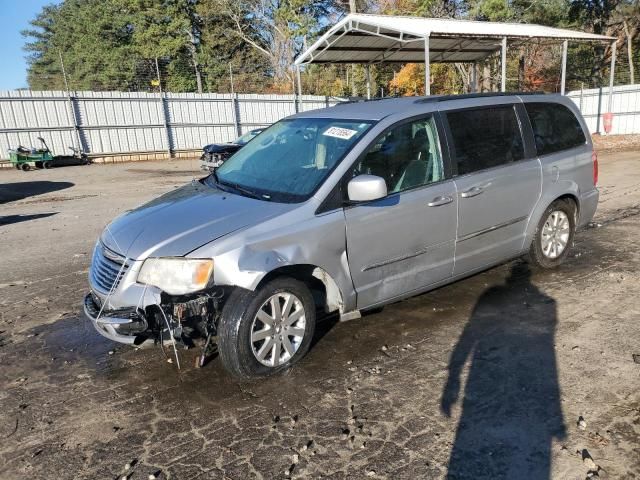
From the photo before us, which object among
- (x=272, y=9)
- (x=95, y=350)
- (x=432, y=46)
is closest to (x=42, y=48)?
(x=272, y=9)

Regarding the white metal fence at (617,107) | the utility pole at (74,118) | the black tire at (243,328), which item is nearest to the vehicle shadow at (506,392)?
the black tire at (243,328)

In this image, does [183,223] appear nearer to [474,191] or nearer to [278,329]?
[278,329]

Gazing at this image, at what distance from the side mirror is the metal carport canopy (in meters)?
12.3

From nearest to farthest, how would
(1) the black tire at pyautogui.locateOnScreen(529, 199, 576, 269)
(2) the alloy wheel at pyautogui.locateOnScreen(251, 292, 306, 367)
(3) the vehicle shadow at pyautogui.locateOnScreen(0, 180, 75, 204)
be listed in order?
(2) the alloy wheel at pyautogui.locateOnScreen(251, 292, 306, 367) → (1) the black tire at pyautogui.locateOnScreen(529, 199, 576, 269) → (3) the vehicle shadow at pyautogui.locateOnScreen(0, 180, 75, 204)

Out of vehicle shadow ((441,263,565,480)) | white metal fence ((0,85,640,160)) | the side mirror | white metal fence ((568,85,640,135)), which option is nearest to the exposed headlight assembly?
the side mirror

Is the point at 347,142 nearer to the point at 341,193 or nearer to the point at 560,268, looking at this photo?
the point at 341,193

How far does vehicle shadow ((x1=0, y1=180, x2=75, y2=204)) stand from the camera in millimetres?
13135

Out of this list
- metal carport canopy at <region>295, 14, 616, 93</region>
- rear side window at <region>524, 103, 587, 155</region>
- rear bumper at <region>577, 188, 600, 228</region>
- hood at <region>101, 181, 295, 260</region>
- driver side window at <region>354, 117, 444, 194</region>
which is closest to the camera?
hood at <region>101, 181, 295, 260</region>

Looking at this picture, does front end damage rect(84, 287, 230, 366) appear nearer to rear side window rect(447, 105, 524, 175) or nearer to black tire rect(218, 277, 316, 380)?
black tire rect(218, 277, 316, 380)

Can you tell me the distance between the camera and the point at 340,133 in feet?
13.3

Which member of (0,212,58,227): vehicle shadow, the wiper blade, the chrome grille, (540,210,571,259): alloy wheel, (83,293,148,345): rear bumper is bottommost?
(0,212,58,227): vehicle shadow

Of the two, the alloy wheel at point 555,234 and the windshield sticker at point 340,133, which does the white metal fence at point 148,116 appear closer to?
the alloy wheel at point 555,234

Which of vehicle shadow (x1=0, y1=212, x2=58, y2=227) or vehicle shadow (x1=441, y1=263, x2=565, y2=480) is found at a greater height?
vehicle shadow (x1=0, y1=212, x2=58, y2=227)

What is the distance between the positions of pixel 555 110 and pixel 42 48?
8083 centimetres
